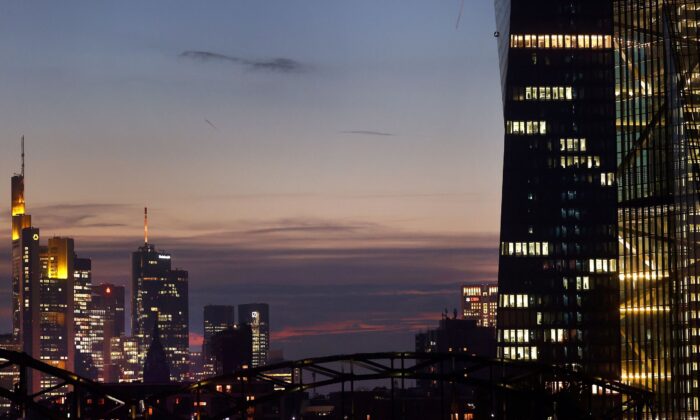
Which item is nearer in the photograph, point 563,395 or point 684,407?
point 563,395

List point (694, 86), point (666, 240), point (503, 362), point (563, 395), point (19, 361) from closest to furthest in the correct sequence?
point (19, 361) < point (503, 362) < point (563, 395) < point (694, 86) < point (666, 240)

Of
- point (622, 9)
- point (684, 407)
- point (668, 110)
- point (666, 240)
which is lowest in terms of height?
point (684, 407)

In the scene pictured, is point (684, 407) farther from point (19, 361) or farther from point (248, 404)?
point (19, 361)

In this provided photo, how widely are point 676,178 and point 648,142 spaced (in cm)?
993

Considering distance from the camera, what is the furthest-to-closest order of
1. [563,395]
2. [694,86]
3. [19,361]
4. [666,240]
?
[666,240]
[694,86]
[563,395]
[19,361]

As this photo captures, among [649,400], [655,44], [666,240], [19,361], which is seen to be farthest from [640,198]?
[19,361]

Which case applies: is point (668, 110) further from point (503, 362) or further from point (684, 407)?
point (503, 362)

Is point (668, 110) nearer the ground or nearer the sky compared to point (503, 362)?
nearer the sky

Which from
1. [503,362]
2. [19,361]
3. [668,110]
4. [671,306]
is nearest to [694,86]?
[668,110]

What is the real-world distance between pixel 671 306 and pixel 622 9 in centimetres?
3559

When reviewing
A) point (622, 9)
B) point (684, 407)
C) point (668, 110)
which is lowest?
point (684, 407)

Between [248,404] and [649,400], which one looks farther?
[649,400]

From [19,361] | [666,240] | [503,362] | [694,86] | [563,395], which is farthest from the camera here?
[666,240]

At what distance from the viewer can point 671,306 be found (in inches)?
7781
